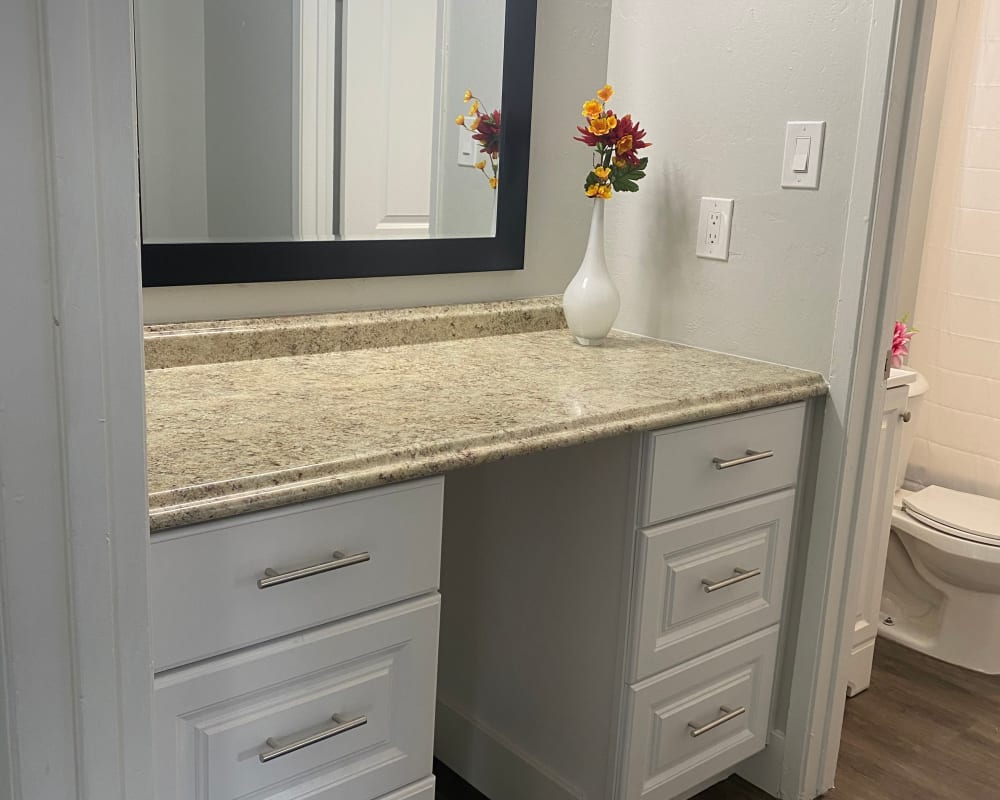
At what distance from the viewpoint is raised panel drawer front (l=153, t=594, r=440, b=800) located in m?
1.12

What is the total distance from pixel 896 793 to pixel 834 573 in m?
0.51

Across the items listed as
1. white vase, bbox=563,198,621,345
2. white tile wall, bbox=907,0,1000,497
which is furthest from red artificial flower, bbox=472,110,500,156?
white tile wall, bbox=907,0,1000,497

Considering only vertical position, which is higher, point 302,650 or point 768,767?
point 302,650

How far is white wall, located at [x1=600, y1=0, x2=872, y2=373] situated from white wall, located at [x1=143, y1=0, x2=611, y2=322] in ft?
0.22

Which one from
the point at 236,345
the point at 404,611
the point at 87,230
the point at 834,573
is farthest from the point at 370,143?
the point at 834,573

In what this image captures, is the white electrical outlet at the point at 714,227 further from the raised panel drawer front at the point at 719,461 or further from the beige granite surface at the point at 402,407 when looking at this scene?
the raised panel drawer front at the point at 719,461

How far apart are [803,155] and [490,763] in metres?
1.25

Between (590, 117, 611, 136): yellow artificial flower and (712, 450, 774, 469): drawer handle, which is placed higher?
(590, 117, 611, 136): yellow artificial flower

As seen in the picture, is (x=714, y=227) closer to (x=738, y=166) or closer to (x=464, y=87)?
(x=738, y=166)

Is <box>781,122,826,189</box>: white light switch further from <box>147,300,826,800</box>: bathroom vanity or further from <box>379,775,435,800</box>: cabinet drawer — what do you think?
<box>379,775,435,800</box>: cabinet drawer

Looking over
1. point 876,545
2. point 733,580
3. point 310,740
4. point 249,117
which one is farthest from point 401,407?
point 876,545

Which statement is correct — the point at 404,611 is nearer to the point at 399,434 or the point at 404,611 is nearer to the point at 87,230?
the point at 399,434

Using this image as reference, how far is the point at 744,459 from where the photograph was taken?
1696mm

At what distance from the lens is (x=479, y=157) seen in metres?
1.96
